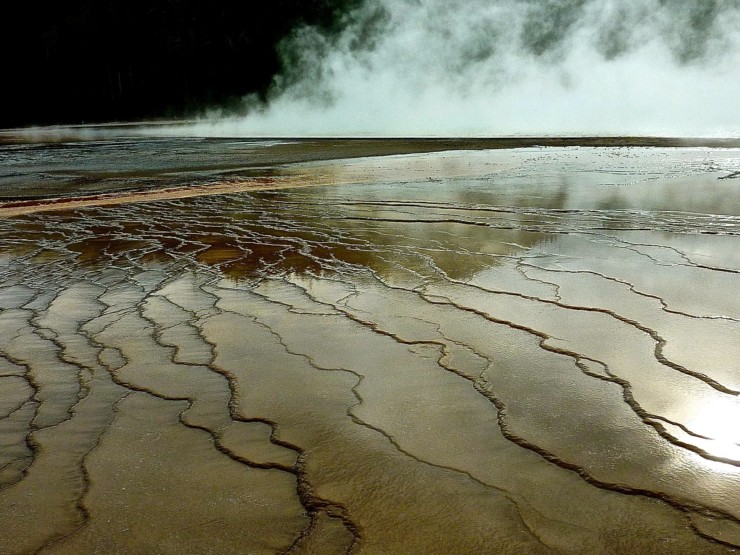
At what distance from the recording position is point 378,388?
256 cm

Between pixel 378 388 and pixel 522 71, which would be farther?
pixel 522 71

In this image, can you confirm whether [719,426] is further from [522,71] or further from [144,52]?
[144,52]

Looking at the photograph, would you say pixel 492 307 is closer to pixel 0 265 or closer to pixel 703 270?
pixel 703 270

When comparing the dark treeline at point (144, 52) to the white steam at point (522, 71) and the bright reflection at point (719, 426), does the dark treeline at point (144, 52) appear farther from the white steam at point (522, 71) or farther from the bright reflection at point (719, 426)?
the bright reflection at point (719, 426)

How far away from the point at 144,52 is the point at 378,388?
68093mm

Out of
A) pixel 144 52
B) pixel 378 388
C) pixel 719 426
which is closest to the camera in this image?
pixel 719 426

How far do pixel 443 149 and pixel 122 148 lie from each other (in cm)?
906

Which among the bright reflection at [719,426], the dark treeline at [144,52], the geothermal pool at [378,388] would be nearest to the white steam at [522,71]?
the dark treeline at [144,52]

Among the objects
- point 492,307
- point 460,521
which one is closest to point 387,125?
point 492,307

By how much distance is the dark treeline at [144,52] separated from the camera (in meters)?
57.4

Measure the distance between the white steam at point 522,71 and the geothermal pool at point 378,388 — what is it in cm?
1883

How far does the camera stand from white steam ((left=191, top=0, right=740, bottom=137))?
27.5 m

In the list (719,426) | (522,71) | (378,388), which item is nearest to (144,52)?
(522,71)

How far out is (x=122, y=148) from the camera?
62.6ft
